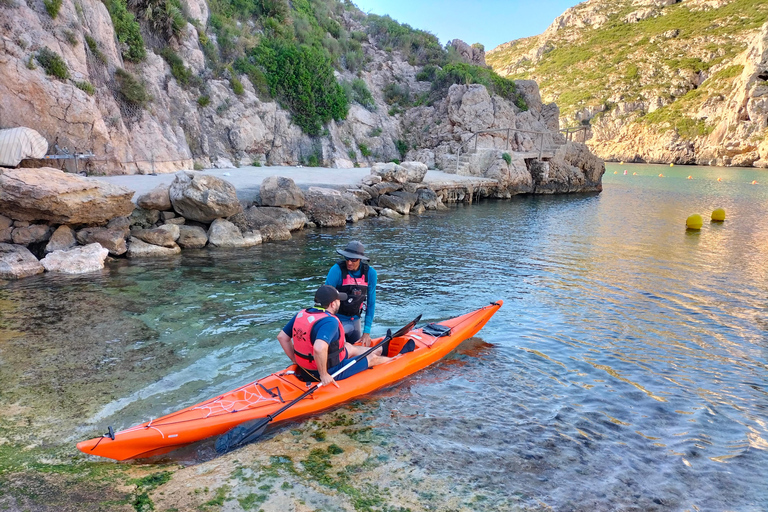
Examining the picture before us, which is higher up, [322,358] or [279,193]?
[279,193]

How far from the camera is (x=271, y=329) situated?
22.1 ft

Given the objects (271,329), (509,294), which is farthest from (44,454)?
(509,294)

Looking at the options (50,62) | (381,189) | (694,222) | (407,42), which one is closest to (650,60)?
(407,42)

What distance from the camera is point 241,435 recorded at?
156 inches

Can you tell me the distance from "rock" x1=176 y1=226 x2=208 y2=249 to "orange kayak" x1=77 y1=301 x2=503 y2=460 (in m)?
7.07

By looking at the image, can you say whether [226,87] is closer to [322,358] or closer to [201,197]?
[201,197]

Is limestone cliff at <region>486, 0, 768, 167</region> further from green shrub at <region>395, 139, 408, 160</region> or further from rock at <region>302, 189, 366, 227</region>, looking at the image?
rock at <region>302, 189, 366, 227</region>

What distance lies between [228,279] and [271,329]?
8.78 ft

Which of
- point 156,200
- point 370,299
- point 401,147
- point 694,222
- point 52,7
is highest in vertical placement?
point 52,7

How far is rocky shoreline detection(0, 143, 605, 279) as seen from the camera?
8.96 meters

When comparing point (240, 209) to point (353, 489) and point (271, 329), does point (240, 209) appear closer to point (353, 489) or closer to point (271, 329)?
point (271, 329)

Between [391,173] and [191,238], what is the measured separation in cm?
915

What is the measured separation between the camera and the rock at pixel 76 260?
29.2 ft

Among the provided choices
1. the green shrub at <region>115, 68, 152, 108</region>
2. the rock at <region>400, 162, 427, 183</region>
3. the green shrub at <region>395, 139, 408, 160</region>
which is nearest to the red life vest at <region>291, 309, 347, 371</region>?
the green shrub at <region>115, 68, 152, 108</region>
